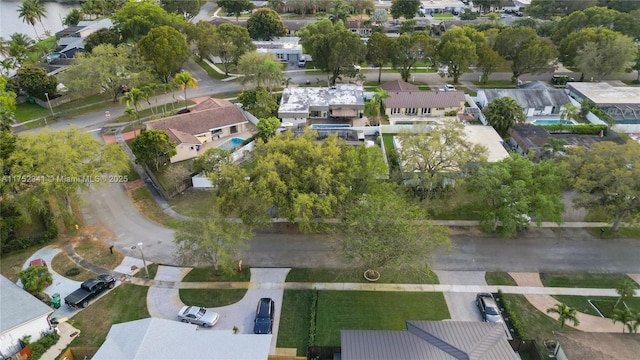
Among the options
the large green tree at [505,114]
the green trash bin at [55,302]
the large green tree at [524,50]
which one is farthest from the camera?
the large green tree at [524,50]

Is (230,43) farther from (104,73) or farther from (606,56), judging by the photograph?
(606,56)

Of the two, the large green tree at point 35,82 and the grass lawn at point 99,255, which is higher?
the large green tree at point 35,82

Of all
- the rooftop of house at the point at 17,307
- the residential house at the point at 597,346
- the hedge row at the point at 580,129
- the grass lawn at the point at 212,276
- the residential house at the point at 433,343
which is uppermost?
the rooftop of house at the point at 17,307

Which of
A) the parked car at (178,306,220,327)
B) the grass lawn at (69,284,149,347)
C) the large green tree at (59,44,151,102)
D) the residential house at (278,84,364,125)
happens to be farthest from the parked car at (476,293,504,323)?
the large green tree at (59,44,151,102)

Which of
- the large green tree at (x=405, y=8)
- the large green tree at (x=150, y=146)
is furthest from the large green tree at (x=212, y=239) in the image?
the large green tree at (x=405, y=8)

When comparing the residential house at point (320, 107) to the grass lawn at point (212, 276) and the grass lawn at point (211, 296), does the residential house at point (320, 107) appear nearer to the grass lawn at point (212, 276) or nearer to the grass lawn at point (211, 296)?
the grass lawn at point (212, 276)

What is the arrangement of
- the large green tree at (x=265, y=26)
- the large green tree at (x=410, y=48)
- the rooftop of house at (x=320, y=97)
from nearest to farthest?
the rooftop of house at (x=320, y=97)
the large green tree at (x=410, y=48)
the large green tree at (x=265, y=26)

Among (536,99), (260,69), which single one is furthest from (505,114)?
(260,69)
